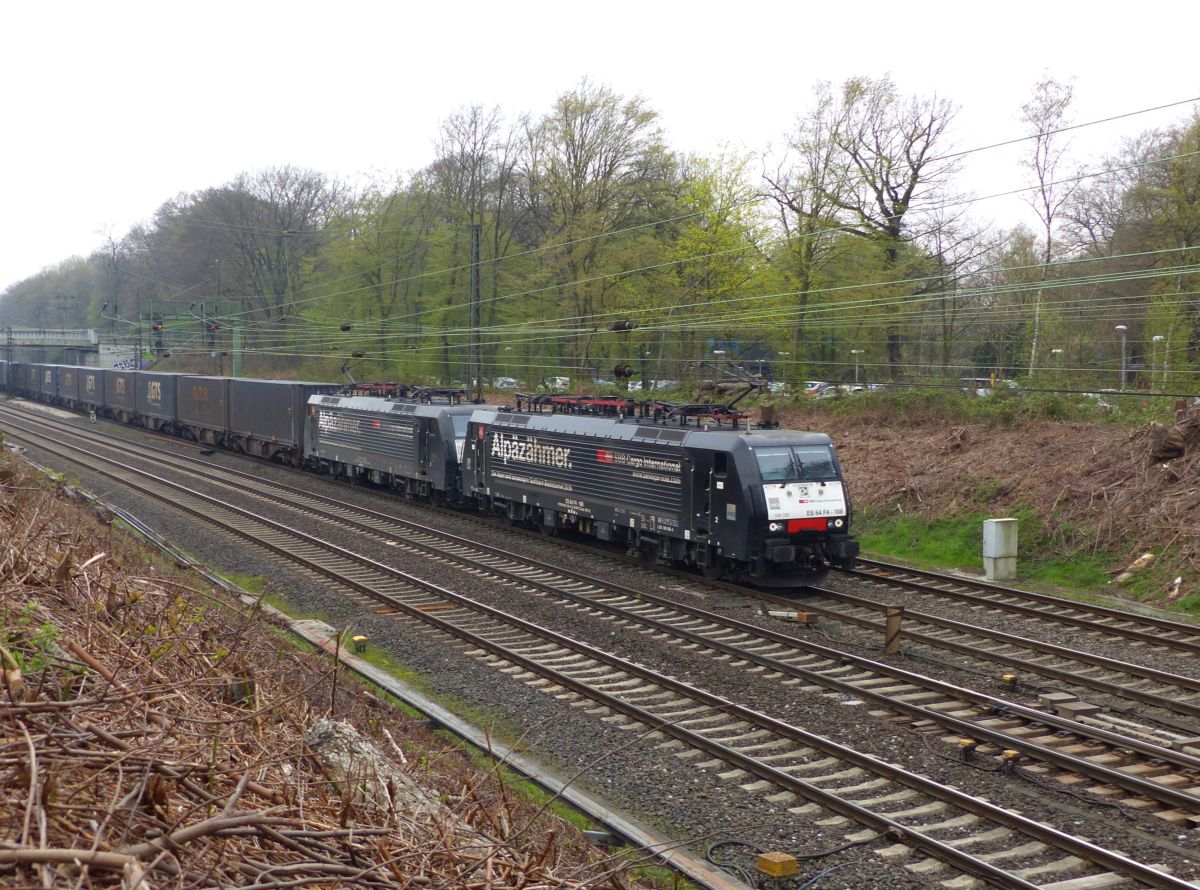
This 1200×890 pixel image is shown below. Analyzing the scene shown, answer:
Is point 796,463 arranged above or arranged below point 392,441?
above

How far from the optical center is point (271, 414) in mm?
34125

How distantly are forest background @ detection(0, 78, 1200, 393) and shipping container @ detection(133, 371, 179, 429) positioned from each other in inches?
193

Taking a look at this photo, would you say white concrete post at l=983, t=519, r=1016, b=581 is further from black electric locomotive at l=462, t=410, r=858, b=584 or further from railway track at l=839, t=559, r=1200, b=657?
black electric locomotive at l=462, t=410, r=858, b=584

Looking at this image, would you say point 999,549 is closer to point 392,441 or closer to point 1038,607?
point 1038,607

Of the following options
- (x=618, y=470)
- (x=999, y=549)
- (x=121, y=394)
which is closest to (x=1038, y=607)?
(x=999, y=549)

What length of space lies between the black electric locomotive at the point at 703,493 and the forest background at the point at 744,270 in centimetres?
462

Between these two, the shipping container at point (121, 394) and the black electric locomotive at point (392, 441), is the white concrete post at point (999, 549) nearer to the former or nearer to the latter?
the black electric locomotive at point (392, 441)

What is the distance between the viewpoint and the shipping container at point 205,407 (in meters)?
37.6

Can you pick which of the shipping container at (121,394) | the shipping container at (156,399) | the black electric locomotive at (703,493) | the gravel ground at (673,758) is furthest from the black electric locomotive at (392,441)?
the shipping container at (121,394)

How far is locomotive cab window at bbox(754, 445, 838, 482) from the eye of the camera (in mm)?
15641

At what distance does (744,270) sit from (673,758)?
27276mm

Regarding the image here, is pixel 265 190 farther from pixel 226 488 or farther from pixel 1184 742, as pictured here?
pixel 1184 742

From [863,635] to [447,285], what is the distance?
119 ft

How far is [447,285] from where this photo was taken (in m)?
46.6
